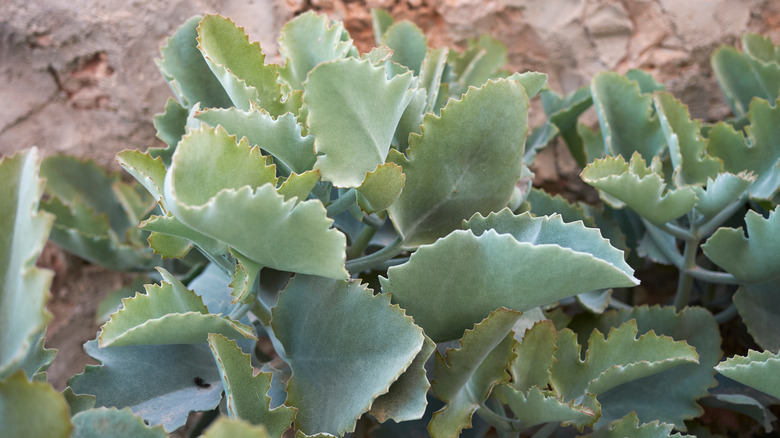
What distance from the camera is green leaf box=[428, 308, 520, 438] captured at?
0.53 m

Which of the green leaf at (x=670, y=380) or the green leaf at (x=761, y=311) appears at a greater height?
the green leaf at (x=761, y=311)

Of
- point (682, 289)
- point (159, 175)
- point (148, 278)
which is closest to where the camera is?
point (159, 175)

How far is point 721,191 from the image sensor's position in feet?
2.29

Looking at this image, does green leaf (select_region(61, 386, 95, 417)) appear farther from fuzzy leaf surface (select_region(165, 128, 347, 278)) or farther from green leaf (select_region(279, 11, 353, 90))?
green leaf (select_region(279, 11, 353, 90))

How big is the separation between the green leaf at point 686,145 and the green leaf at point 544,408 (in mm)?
314

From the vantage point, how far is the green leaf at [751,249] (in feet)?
2.12

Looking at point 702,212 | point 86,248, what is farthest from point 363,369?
point 86,248

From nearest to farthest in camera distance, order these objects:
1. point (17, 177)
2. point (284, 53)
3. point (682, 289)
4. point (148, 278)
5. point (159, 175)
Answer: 1. point (17, 177)
2. point (159, 175)
3. point (284, 53)
4. point (682, 289)
5. point (148, 278)

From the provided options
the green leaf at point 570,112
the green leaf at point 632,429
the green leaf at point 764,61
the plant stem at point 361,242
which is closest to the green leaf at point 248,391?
the plant stem at point 361,242

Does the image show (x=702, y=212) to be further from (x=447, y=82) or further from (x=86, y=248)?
(x=86, y=248)

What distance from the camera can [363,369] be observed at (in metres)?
0.54

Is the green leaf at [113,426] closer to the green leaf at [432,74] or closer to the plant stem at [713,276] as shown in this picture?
the green leaf at [432,74]

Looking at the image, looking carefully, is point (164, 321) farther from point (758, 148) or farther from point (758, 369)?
point (758, 148)

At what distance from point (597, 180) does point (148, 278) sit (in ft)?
2.45
